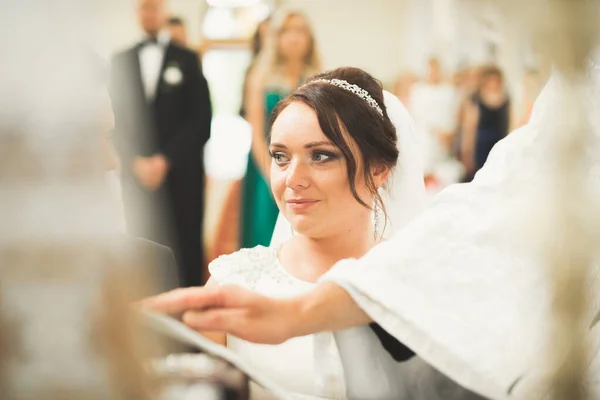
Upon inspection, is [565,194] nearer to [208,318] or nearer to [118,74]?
[208,318]

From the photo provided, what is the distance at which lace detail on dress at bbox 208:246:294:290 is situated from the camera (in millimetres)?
730

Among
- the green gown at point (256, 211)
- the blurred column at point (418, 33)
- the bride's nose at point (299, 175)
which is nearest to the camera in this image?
the blurred column at point (418, 33)

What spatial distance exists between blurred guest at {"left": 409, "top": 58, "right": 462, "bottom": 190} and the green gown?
0.66 feet

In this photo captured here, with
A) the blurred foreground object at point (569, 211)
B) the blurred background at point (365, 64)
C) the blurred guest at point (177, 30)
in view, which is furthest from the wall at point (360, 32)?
the blurred foreground object at point (569, 211)

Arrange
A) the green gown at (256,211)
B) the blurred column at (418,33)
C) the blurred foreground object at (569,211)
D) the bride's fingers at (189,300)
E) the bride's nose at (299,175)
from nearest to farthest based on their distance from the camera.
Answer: the blurred foreground object at (569,211) → the bride's fingers at (189,300) → the blurred column at (418,33) → the bride's nose at (299,175) → the green gown at (256,211)

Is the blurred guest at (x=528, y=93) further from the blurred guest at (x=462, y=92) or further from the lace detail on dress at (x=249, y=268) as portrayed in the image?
the lace detail on dress at (x=249, y=268)

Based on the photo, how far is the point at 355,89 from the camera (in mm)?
743

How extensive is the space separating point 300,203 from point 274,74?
→ 6.8 inches

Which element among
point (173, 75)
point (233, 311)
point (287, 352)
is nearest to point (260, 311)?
point (233, 311)

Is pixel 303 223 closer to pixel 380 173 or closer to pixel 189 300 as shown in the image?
pixel 380 173

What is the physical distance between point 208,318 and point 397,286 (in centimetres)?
19

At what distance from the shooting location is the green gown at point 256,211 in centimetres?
84

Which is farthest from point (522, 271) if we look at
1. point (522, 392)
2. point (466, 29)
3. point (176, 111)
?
point (176, 111)

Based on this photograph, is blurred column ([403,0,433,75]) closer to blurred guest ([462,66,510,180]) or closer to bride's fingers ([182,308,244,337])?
blurred guest ([462,66,510,180])
